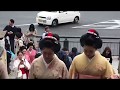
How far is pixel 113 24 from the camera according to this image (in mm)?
14664

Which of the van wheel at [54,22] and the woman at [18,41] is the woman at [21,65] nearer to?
the woman at [18,41]

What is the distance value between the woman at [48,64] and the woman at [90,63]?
0.34ft

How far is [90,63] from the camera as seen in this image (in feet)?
8.42

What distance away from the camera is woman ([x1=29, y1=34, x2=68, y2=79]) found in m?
2.28

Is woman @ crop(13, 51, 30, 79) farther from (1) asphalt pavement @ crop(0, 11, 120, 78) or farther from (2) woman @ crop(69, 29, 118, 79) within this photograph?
(1) asphalt pavement @ crop(0, 11, 120, 78)

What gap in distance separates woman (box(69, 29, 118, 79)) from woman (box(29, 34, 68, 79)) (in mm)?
103

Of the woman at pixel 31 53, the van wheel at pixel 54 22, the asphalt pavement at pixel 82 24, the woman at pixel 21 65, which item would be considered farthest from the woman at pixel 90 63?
the van wheel at pixel 54 22

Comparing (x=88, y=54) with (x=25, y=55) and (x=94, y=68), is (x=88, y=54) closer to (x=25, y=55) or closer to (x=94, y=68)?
(x=94, y=68)

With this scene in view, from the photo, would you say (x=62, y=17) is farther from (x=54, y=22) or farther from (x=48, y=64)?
(x=48, y=64)

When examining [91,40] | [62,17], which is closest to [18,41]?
[91,40]

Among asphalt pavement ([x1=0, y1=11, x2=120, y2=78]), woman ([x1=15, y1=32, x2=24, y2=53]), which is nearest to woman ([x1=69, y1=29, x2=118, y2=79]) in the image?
woman ([x1=15, y1=32, x2=24, y2=53])

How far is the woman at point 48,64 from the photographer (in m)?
2.28

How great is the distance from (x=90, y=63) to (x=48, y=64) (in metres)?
0.35
